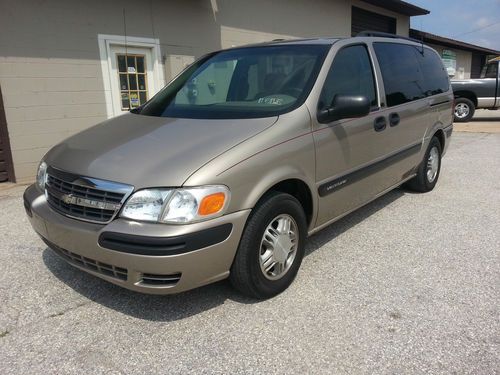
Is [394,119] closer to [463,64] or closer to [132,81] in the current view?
[132,81]

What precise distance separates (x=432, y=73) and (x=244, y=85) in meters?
2.93

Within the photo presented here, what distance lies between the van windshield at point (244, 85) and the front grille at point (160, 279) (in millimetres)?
1239

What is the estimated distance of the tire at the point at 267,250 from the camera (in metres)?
2.70

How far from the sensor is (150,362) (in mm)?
2373

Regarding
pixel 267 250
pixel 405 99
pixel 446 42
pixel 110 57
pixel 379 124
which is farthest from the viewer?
pixel 446 42

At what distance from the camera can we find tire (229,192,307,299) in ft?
8.86

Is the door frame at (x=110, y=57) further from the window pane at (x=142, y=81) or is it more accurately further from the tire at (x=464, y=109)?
the tire at (x=464, y=109)

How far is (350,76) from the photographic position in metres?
3.70

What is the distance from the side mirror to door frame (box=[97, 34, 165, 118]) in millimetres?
5149

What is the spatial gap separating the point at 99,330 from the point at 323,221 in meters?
1.83

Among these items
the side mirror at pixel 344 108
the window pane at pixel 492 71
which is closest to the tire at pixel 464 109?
the window pane at pixel 492 71

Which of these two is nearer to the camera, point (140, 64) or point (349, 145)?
point (349, 145)

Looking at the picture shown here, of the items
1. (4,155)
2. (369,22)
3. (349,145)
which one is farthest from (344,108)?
(369,22)

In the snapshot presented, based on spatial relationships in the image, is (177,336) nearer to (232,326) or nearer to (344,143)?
(232,326)
